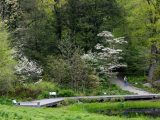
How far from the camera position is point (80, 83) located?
4384cm

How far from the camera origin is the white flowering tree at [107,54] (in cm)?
4850

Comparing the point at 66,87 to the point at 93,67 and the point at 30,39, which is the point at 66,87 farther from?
the point at 30,39

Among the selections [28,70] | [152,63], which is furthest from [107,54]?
[28,70]

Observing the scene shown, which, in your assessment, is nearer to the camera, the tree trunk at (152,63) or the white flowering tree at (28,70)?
the white flowering tree at (28,70)

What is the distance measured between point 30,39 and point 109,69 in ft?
34.3

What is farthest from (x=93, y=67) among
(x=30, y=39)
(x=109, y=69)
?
(x=30, y=39)

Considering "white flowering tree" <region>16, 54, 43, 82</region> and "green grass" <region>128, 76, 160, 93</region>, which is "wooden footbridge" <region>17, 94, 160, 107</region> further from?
"white flowering tree" <region>16, 54, 43, 82</region>

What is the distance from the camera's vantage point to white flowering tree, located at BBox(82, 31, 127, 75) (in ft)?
159

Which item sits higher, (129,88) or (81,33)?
(81,33)

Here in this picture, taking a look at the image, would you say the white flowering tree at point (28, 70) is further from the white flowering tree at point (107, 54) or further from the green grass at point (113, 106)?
the green grass at point (113, 106)

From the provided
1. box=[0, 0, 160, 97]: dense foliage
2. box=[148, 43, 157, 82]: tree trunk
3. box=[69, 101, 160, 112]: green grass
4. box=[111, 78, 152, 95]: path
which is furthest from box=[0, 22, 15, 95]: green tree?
box=[148, 43, 157, 82]: tree trunk

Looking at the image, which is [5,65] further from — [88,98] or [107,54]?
[107,54]

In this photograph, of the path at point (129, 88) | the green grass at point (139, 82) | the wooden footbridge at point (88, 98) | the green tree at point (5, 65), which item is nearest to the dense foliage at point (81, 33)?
the green grass at point (139, 82)

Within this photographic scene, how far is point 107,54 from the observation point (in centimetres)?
4931
